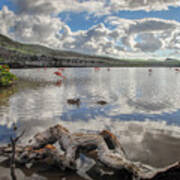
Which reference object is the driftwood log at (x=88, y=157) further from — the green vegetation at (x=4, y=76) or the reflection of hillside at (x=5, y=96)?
the green vegetation at (x=4, y=76)

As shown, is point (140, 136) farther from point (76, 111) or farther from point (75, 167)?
point (76, 111)

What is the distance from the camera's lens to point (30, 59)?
184250 millimetres

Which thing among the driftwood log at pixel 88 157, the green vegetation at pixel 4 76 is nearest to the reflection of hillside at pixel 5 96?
the green vegetation at pixel 4 76

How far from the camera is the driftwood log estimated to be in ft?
17.8

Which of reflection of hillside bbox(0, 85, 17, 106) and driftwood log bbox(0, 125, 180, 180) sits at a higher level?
driftwood log bbox(0, 125, 180, 180)

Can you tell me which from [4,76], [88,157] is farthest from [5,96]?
[88,157]

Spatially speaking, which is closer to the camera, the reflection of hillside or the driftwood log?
the driftwood log

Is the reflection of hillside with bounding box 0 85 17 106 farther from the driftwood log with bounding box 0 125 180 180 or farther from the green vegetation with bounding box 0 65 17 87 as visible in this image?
the driftwood log with bounding box 0 125 180 180

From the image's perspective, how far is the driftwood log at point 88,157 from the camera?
17.8 ft

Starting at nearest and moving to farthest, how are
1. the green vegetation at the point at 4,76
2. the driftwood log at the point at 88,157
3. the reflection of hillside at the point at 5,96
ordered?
the driftwood log at the point at 88,157 → the reflection of hillside at the point at 5,96 → the green vegetation at the point at 4,76

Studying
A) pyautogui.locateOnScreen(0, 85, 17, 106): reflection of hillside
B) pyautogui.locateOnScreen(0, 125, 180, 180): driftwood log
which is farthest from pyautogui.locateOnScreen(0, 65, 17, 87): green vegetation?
pyautogui.locateOnScreen(0, 125, 180, 180): driftwood log

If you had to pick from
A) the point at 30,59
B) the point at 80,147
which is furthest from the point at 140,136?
the point at 30,59

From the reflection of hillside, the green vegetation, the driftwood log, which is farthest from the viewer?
the green vegetation

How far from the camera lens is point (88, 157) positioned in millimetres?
7133
